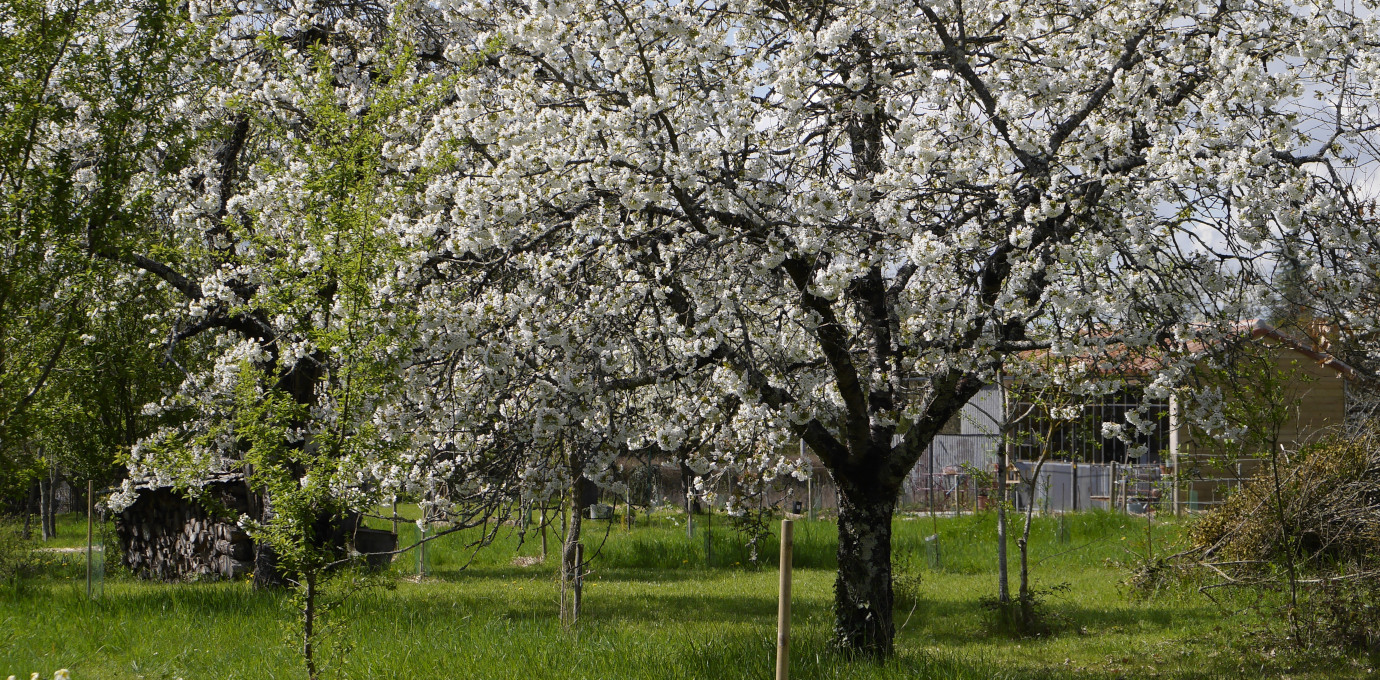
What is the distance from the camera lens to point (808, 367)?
650cm

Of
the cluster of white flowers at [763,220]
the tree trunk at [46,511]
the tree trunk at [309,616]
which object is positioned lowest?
the tree trunk at [46,511]

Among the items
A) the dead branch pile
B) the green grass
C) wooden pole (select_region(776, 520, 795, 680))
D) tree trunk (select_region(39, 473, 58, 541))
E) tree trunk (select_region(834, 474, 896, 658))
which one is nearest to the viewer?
wooden pole (select_region(776, 520, 795, 680))

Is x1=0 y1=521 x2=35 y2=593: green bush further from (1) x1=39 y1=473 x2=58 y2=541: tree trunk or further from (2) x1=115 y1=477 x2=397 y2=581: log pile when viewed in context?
A: (1) x1=39 y1=473 x2=58 y2=541: tree trunk

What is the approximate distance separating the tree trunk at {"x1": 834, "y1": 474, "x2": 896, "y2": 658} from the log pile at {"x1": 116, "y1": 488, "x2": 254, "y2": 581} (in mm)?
8183

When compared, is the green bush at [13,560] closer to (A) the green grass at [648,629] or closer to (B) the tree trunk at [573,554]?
(A) the green grass at [648,629]

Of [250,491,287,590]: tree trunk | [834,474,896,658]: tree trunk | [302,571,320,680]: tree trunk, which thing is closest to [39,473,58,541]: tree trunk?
[250,491,287,590]: tree trunk

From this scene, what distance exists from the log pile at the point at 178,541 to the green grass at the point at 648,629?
595 millimetres

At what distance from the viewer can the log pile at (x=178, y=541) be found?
12.2 metres

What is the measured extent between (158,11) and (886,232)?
455 centimetres

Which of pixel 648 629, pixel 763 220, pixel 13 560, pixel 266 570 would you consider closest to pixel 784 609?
pixel 763 220

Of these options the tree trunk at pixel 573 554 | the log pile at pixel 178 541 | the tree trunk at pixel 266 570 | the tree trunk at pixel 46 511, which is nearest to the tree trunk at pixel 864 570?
the tree trunk at pixel 573 554

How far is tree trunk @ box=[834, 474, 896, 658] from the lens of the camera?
633 cm

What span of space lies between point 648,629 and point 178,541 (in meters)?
7.89

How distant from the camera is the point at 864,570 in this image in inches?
252
